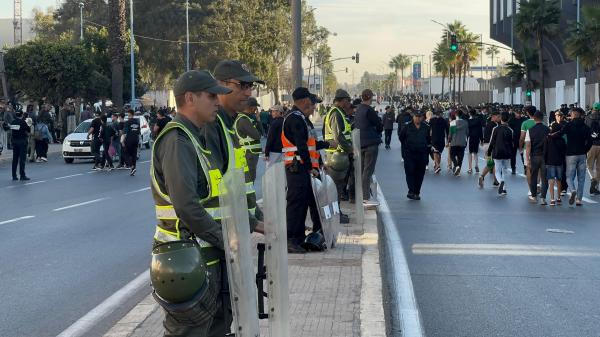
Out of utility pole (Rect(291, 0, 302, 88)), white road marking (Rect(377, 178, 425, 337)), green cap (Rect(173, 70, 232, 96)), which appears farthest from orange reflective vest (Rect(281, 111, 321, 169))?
utility pole (Rect(291, 0, 302, 88))

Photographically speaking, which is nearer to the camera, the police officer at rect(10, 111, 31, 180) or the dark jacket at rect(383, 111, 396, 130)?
the police officer at rect(10, 111, 31, 180)

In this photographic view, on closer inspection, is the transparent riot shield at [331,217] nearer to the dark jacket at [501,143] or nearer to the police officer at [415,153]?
the police officer at [415,153]

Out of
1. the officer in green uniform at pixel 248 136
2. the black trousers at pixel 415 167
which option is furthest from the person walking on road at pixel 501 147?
the officer in green uniform at pixel 248 136

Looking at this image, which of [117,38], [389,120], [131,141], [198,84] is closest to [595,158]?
[131,141]

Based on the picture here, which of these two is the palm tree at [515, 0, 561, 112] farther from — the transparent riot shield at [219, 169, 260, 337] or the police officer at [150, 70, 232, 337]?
the transparent riot shield at [219, 169, 260, 337]

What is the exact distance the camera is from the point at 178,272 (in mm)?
4211

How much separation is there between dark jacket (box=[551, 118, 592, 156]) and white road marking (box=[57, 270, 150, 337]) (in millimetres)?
9987

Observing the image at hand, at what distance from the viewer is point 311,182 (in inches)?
407

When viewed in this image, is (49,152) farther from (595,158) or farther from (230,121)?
(230,121)

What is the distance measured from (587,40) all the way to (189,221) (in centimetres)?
4553

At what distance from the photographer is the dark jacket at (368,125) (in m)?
15.4

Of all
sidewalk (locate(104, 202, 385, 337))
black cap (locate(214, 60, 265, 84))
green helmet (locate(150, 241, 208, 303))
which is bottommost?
sidewalk (locate(104, 202, 385, 337))

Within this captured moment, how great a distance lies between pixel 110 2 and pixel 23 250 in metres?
34.5

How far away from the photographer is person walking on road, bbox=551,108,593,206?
56.7 ft
